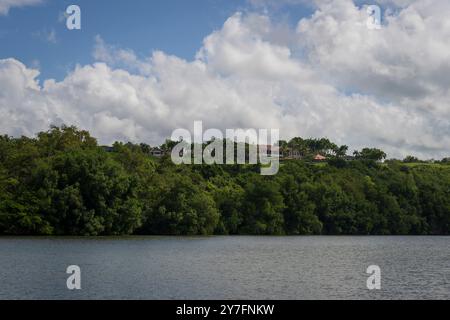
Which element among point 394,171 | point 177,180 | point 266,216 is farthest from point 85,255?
point 394,171

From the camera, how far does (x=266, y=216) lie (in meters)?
132

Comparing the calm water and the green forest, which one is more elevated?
the green forest

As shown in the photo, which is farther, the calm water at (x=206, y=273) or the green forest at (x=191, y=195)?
the green forest at (x=191, y=195)

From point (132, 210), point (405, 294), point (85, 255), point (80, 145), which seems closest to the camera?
point (405, 294)

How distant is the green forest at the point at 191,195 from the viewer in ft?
321

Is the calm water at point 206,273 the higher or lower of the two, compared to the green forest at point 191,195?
lower

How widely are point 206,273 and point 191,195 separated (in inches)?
2502

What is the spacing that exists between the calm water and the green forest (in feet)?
61.0

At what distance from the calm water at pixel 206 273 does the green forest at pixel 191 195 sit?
732 inches

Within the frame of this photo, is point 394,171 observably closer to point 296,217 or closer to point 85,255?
point 296,217

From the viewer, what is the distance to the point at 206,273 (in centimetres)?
5356

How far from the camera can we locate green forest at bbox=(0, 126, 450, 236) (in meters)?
97.8

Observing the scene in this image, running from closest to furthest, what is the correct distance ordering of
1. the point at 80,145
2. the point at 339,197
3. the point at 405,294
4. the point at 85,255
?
Answer: the point at 405,294 → the point at 85,255 → the point at 80,145 → the point at 339,197
